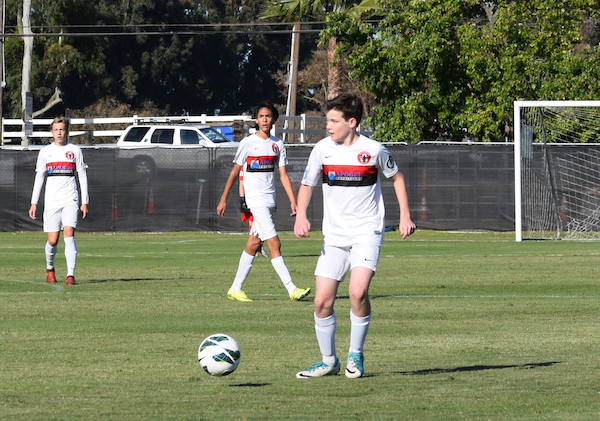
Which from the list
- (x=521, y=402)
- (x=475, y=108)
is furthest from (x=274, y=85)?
(x=521, y=402)

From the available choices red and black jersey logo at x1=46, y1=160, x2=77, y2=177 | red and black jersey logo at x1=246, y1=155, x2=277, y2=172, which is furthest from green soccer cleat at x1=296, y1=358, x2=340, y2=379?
red and black jersey logo at x1=46, y1=160, x2=77, y2=177

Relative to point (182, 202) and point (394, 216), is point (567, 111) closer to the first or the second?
point (394, 216)

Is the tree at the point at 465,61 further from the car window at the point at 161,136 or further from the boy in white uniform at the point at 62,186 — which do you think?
the boy in white uniform at the point at 62,186

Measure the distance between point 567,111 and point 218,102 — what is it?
5152 cm

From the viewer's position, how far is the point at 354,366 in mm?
6945

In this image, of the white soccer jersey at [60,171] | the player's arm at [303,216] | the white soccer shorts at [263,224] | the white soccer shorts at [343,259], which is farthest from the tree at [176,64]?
the white soccer shorts at [343,259]

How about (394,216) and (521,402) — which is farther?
(394,216)

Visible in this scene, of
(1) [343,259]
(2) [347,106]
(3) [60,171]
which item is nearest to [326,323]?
(1) [343,259]

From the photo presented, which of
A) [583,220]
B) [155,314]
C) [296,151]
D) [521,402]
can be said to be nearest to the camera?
[521,402]

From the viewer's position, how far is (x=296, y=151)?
1085 inches

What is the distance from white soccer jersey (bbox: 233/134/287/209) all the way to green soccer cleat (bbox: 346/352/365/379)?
17.4ft

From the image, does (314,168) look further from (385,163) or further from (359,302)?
(359,302)

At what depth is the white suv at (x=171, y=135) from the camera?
104ft

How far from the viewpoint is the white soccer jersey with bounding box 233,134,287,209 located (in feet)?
39.7
